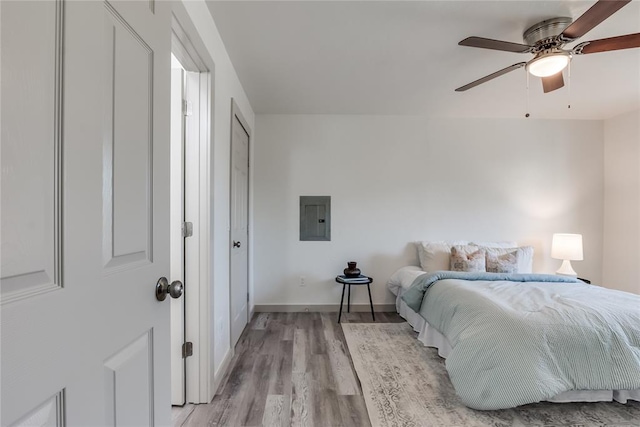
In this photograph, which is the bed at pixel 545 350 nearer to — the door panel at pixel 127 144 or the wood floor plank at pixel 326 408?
the wood floor plank at pixel 326 408

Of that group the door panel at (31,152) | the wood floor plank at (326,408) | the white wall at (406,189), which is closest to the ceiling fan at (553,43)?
the white wall at (406,189)

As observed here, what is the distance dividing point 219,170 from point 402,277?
2350mm

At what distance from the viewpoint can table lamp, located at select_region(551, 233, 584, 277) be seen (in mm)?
3348

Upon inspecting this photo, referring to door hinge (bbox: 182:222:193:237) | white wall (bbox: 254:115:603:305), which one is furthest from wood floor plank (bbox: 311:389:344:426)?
white wall (bbox: 254:115:603:305)

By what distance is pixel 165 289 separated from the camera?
833 mm

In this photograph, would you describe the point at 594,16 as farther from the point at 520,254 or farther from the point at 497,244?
the point at 497,244

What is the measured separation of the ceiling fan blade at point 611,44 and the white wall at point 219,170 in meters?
2.26

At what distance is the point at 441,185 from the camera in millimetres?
3734

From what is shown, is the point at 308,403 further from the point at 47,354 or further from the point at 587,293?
the point at 587,293

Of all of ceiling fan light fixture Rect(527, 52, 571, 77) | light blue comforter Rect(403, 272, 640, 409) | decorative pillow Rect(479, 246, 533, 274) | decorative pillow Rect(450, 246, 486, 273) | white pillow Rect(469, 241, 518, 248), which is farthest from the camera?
white pillow Rect(469, 241, 518, 248)

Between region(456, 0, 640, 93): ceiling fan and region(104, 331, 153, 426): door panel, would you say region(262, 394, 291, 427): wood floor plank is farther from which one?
region(456, 0, 640, 93): ceiling fan

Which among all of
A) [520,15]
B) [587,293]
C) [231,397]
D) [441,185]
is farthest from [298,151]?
[587,293]

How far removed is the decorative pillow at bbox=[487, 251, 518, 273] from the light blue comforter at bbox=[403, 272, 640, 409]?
1132 millimetres

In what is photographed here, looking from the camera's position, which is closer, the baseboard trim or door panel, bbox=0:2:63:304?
door panel, bbox=0:2:63:304
